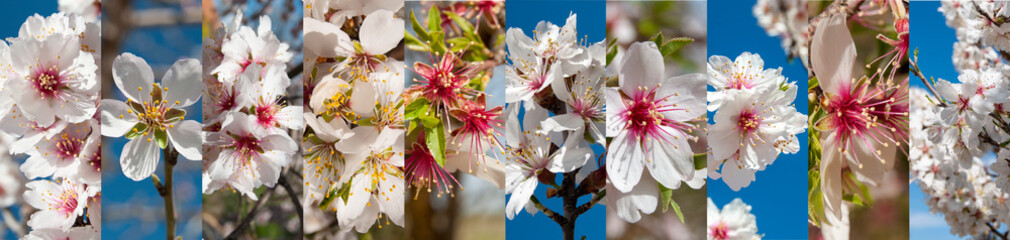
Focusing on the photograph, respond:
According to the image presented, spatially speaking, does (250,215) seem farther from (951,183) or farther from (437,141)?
(951,183)

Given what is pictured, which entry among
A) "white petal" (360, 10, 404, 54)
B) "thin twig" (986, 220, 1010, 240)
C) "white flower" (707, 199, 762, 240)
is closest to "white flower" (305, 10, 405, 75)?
"white petal" (360, 10, 404, 54)

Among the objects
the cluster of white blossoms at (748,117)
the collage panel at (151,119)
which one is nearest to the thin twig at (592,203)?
the cluster of white blossoms at (748,117)

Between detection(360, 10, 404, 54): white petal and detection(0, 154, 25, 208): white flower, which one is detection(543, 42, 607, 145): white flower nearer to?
detection(360, 10, 404, 54): white petal

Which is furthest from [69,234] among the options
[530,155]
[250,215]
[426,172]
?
[530,155]

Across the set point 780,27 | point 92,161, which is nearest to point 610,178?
point 780,27

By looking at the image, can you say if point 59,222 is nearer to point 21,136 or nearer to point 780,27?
point 21,136

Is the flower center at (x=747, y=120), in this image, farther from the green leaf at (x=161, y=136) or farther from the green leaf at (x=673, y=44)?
the green leaf at (x=161, y=136)
